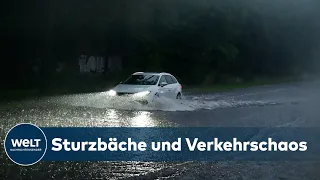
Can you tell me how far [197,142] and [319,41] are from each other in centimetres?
653

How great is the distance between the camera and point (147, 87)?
10875 mm

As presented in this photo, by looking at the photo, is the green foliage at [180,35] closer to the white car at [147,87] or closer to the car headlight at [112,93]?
the white car at [147,87]

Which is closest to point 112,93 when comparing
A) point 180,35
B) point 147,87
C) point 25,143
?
point 180,35

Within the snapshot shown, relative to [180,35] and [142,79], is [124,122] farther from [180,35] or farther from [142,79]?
[180,35]

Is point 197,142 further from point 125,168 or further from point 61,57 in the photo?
point 61,57

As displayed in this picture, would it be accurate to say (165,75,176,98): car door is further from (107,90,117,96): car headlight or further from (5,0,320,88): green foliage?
(107,90,117,96): car headlight

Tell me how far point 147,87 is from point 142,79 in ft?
4.46

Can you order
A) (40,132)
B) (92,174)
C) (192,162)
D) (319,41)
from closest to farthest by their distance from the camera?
(40,132)
(92,174)
(192,162)
(319,41)

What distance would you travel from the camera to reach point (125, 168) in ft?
21.7

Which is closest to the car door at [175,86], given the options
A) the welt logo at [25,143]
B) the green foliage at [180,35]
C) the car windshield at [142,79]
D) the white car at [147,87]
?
the white car at [147,87]

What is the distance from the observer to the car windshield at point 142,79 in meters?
8.42

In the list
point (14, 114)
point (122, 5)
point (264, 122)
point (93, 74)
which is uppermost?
point (122, 5)

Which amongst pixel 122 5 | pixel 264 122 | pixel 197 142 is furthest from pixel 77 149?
pixel 264 122

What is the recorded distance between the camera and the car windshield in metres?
8.42
